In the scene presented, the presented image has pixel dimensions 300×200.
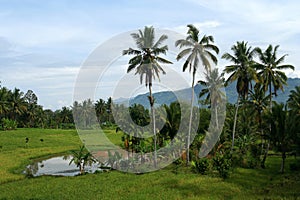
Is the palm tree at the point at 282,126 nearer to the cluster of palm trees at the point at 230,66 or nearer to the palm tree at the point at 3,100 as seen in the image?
the cluster of palm trees at the point at 230,66

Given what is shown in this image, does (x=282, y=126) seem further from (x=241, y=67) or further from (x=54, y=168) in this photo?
(x=54, y=168)

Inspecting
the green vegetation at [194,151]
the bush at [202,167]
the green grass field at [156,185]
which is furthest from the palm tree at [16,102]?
the bush at [202,167]

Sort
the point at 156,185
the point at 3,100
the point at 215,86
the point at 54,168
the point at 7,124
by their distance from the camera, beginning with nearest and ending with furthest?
the point at 156,185 < the point at 54,168 < the point at 215,86 < the point at 7,124 < the point at 3,100

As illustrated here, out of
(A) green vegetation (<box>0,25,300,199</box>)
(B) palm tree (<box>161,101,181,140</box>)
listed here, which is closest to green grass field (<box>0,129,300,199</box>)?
(A) green vegetation (<box>0,25,300,199</box>)

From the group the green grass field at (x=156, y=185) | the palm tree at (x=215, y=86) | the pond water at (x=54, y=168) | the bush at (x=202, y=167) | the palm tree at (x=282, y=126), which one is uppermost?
the palm tree at (x=215, y=86)

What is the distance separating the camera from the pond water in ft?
96.9

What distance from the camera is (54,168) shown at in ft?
107

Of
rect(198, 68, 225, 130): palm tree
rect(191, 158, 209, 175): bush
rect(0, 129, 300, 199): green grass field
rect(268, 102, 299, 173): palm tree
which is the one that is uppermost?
rect(198, 68, 225, 130): palm tree

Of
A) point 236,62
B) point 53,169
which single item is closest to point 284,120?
point 236,62

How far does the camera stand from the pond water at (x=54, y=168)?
29.5 metres

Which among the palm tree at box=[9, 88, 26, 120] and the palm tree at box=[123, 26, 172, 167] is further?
the palm tree at box=[9, 88, 26, 120]

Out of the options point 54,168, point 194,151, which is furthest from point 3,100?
point 194,151

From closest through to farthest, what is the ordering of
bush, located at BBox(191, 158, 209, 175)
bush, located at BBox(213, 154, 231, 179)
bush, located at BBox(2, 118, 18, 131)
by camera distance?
bush, located at BBox(213, 154, 231, 179) < bush, located at BBox(191, 158, 209, 175) < bush, located at BBox(2, 118, 18, 131)

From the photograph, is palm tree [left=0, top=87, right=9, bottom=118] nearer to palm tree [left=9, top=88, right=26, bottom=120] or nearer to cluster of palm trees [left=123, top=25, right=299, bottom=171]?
palm tree [left=9, top=88, right=26, bottom=120]
